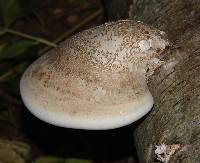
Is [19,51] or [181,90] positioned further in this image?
[19,51]

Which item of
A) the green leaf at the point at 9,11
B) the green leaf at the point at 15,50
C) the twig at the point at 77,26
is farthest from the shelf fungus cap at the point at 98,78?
the twig at the point at 77,26

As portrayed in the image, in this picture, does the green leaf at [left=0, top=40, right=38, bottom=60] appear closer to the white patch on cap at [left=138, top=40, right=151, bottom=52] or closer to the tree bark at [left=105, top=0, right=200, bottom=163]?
the tree bark at [left=105, top=0, right=200, bottom=163]

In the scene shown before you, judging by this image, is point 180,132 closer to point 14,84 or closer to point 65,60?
point 65,60

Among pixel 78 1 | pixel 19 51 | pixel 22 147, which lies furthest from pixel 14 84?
pixel 78 1

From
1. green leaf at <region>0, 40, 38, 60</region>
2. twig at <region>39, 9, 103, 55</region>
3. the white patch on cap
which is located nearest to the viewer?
the white patch on cap

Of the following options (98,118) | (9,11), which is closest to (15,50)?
(9,11)

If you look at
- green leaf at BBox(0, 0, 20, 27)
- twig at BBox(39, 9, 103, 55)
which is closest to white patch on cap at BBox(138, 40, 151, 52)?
green leaf at BBox(0, 0, 20, 27)
